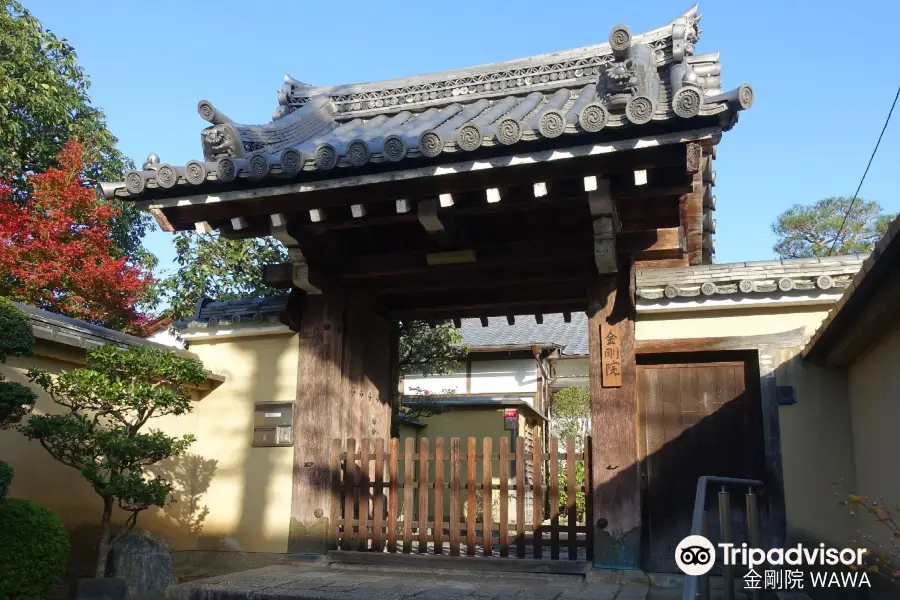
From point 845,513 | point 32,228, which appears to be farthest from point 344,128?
point 32,228

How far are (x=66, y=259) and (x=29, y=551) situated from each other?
9.58 meters

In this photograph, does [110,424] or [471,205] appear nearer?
[471,205]

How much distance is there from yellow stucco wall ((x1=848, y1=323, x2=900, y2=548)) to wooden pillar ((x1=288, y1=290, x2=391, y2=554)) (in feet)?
14.3

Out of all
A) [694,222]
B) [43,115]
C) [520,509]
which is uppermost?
[43,115]

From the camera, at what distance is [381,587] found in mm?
5375

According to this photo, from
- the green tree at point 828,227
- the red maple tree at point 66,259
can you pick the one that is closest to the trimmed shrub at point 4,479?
the red maple tree at point 66,259

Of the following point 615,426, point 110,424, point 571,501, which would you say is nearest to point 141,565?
point 110,424

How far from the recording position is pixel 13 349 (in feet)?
15.9

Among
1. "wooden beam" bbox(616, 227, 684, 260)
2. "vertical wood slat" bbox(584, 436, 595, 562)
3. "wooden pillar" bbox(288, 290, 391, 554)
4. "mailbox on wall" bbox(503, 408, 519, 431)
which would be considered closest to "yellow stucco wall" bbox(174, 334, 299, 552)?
"wooden pillar" bbox(288, 290, 391, 554)

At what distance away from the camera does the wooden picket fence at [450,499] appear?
6.13 metres

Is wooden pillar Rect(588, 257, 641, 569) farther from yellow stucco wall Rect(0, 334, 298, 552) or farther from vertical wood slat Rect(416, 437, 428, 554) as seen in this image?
yellow stucco wall Rect(0, 334, 298, 552)

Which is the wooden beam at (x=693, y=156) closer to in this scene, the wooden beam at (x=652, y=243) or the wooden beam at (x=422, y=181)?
the wooden beam at (x=422, y=181)

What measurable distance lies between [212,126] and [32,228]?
28.9ft

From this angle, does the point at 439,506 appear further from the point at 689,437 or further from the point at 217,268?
the point at 217,268
